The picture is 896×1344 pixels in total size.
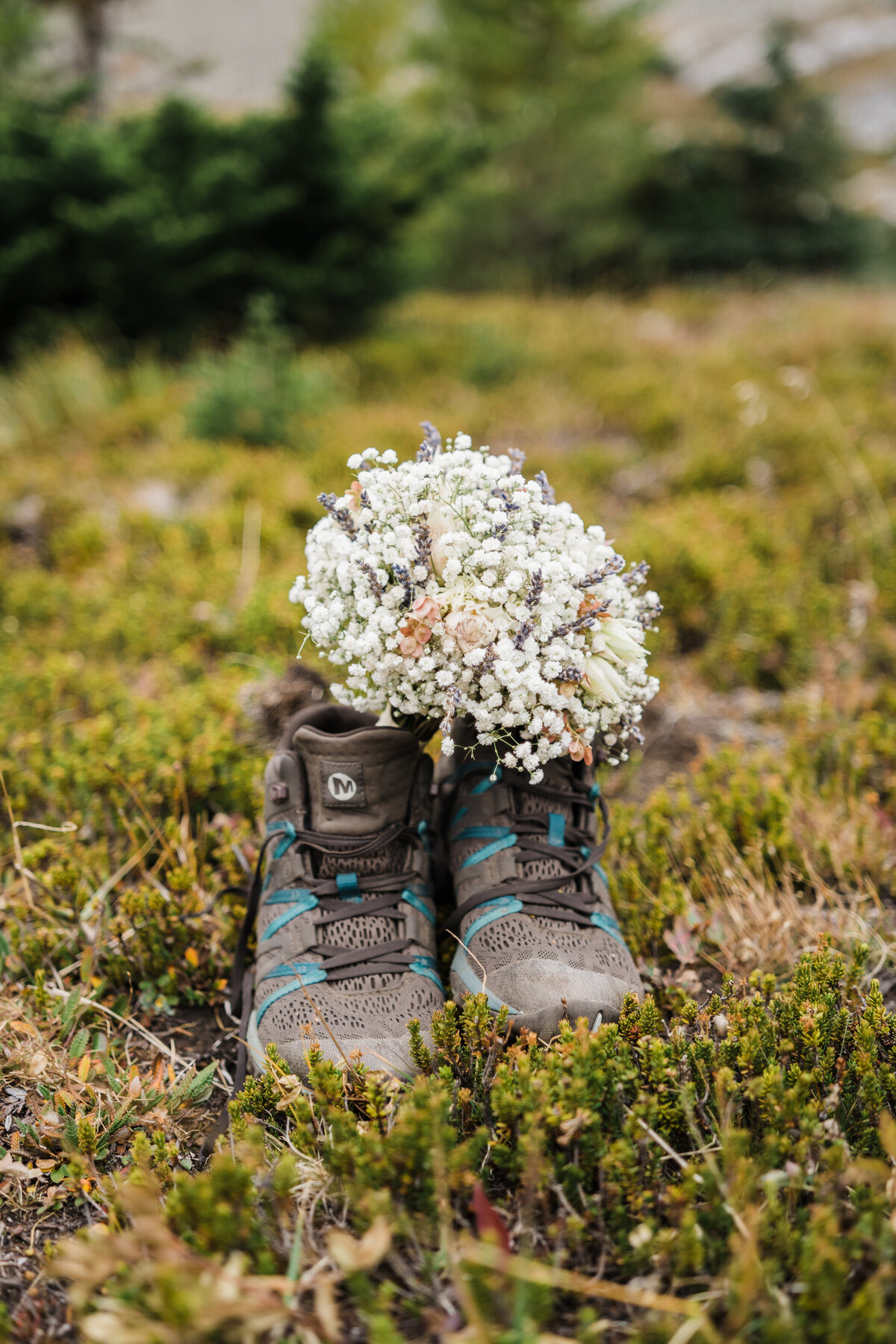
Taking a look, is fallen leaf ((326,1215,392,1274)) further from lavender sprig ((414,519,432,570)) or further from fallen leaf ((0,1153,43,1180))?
lavender sprig ((414,519,432,570))

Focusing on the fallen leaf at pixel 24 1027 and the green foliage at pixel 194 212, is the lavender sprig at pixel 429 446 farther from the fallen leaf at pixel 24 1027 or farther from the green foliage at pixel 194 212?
the green foliage at pixel 194 212

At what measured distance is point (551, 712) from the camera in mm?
1628

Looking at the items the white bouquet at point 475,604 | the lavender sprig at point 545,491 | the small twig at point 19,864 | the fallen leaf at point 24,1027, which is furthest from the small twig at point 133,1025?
the lavender sprig at point 545,491

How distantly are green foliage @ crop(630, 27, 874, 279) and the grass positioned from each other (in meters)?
9.01

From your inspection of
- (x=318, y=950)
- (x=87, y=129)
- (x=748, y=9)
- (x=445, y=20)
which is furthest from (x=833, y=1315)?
(x=748, y=9)

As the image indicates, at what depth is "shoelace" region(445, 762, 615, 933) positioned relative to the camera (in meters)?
1.82

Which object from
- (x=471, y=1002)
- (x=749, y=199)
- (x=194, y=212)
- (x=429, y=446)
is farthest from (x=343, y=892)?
(x=749, y=199)

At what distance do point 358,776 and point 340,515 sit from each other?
0.59 metres

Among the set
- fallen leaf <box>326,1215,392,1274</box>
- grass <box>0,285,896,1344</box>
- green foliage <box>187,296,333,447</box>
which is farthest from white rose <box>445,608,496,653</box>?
green foliage <box>187,296,333,447</box>

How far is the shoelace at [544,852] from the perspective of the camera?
5.97ft

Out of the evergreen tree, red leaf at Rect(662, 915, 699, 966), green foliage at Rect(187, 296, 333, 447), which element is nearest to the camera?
red leaf at Rect(662, 915, 699, 966)

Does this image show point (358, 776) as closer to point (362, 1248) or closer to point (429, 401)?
point (362, 1248)

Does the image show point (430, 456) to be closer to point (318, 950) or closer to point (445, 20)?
point (318, 950)

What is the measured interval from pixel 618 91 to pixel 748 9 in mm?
32587
